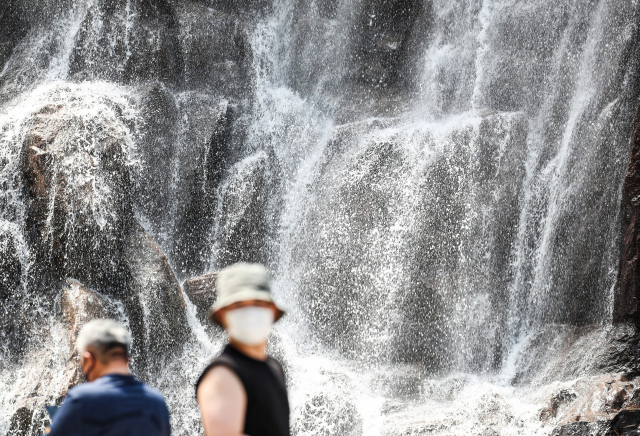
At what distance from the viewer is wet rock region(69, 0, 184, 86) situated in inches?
519

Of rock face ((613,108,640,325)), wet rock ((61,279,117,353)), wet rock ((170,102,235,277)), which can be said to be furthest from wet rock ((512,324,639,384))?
wet rock ((61,279,117,353))

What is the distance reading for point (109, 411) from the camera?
2383 mm

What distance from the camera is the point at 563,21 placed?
12.7 m

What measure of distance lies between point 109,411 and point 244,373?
543 millimetres

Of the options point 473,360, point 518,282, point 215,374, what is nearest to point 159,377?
point 473,360

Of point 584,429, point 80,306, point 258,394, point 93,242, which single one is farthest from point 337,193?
point 258,394

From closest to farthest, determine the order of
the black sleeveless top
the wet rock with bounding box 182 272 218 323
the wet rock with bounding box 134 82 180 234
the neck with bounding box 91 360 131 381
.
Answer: the black sleeveless top < the neck with bounding box 91 360 131 381 < the wet rock with bounding box 182 272 218 323 < the wet rock with bounding box 134 82 180 234

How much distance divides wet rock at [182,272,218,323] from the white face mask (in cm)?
807

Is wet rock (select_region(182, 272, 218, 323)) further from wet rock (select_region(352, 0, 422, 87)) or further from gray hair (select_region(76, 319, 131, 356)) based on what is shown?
gray hair (select_region(76, 319, 131, 356))

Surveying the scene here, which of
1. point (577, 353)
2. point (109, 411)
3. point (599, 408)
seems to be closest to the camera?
point (109, 411)

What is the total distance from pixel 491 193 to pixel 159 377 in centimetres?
569

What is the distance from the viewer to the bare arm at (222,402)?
6.81 ft

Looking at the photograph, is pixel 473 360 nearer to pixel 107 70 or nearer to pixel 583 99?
pixel 583 99

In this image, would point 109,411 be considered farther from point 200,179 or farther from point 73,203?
point 200,179
